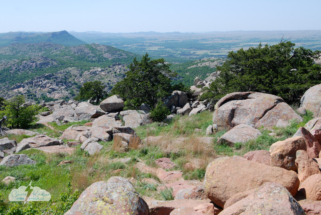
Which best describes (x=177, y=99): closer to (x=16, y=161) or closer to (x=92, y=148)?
(x=92, y=148)

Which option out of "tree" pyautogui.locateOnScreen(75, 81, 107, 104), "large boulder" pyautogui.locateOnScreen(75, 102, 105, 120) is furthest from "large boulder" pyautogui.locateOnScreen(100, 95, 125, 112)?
"tree" pyautogui.locateOnScreen(75, 81, 107, 104)

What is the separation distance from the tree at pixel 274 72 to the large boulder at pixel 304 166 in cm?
1084

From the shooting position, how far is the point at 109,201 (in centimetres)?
322

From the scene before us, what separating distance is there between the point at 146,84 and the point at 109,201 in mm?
18534

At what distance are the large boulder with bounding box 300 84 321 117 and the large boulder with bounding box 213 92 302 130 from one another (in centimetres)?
143

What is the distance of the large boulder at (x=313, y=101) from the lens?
11352 mm

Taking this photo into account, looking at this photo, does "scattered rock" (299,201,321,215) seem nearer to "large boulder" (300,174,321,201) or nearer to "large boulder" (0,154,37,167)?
"large boulder" (300,174,321,201)

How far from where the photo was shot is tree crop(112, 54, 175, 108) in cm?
2072

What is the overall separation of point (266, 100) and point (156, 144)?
6662 mm

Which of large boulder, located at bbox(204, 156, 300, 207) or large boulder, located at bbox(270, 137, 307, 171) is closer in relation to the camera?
large boulder, located at bbox(204, 156, 300, 207)

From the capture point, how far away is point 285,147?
15.7 ft

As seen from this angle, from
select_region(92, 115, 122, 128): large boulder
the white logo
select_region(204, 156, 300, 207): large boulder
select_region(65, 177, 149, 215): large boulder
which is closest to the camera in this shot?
select_region(65, 177, 149, 215): large boulder

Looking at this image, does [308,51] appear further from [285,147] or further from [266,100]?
[285,147]

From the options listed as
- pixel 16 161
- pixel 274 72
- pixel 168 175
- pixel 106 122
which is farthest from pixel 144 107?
pixel 168 175
